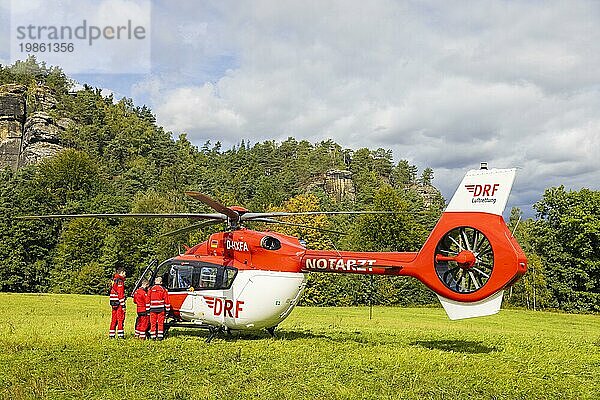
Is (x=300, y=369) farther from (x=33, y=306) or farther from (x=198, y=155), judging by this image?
(x=198, y=155)

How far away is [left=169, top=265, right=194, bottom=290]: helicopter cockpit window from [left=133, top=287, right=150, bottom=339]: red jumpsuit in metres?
1.03

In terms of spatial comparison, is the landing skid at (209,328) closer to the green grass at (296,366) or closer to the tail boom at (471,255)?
the green grass at (296,366)

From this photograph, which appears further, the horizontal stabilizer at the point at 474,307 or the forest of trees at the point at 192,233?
the forest of trees at the point at 192,233

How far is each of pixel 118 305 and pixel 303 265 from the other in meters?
5.09

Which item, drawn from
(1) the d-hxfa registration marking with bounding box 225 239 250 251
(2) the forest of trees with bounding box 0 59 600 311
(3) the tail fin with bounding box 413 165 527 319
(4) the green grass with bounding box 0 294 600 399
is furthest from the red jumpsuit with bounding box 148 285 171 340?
(2) the forest of trees with bounding box 0 59 600 311

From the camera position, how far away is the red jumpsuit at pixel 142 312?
15906 millimetres

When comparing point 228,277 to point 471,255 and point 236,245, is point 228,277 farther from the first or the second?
point 471,255

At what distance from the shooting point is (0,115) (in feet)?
343

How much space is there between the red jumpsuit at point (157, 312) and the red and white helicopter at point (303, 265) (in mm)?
778

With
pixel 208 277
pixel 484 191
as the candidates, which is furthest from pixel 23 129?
pixel 484 191

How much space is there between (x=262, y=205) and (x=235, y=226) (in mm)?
68938

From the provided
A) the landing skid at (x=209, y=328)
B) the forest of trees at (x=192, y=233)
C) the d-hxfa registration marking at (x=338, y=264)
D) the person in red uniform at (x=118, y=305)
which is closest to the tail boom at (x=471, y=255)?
the d-hxfa registration marking at (x=338, y=264)

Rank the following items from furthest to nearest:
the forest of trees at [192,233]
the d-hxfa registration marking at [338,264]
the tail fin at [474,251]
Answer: the forest of trees at [192,233] < the d-hxfa registration marking at [338,264] < the tail fin at [474,251]

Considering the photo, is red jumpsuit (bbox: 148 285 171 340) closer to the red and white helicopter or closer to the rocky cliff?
the red and white helicopter
